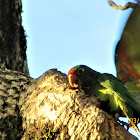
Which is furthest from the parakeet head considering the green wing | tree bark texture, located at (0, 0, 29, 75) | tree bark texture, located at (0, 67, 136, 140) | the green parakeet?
tree bark texture, located at (0, 0, 29, 75)

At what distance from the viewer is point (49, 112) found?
4.41m

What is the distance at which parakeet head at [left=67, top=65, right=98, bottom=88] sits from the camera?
4.95 m

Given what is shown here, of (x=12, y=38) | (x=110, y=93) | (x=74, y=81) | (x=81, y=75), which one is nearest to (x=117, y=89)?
(x=110, y=93)

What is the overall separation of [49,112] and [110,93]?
0.86m

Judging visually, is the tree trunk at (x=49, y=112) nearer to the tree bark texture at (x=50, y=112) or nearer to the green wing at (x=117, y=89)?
the tree bark texture at (x=50, y=112)

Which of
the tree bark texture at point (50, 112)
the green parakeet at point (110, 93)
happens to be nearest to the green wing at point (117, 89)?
the green parakeet at point (110, 93)

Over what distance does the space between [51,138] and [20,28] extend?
2.58 metres

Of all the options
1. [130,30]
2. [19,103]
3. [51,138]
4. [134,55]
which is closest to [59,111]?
[51,138]

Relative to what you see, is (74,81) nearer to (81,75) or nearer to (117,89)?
(81,75)

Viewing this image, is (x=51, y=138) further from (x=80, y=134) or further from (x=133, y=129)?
(x=133, y=129)

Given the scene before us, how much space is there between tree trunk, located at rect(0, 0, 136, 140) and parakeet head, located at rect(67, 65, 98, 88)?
0.11 metres

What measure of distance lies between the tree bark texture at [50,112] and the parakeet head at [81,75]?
112mm

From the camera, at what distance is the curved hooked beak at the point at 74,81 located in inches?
189

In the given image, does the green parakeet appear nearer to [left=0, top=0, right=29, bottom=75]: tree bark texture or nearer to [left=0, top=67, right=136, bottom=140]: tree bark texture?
[left=0, top=67, right=136, bottom=140]: tree bark texture
